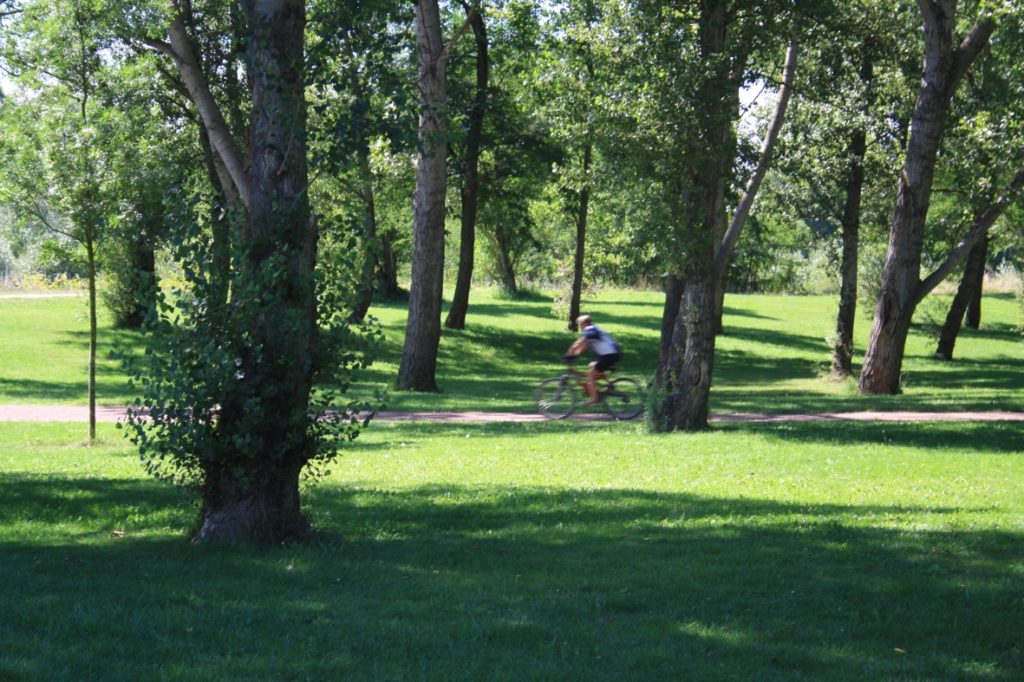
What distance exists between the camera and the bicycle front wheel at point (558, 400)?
21.5 meters

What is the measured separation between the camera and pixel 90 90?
18.1 metres

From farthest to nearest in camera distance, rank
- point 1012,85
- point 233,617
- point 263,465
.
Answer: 1. point 1012,85
2. point 263,465
3. point 233,617

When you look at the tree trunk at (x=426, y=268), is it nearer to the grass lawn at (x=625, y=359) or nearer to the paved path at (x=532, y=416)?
the grass lawn at (x=625, y=359)

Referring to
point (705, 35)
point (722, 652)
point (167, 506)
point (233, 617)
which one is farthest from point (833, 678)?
point (705, 35)

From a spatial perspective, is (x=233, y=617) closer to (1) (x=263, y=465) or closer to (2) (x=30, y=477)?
(1) (x=263, y=465)

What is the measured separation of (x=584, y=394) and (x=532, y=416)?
1.09 meters

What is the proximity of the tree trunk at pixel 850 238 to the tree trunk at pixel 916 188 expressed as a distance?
5473mm

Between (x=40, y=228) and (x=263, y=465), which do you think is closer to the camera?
(x=263, y=465)

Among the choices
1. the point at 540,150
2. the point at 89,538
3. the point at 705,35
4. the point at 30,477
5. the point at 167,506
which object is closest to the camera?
the point at 89,538

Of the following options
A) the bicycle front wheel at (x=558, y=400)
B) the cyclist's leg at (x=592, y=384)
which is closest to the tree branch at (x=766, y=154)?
the cyclist's leg at (x=592, y=384)

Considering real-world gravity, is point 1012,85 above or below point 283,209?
above

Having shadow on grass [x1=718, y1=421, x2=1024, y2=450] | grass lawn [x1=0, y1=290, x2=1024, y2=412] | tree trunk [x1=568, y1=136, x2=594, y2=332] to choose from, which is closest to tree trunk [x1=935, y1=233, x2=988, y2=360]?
grass lawn [x1=0, y1=290, x2=1024, y2=412]

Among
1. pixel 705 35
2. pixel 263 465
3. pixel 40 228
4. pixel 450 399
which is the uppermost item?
pixel 705 35

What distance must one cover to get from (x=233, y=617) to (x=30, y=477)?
7424mm
